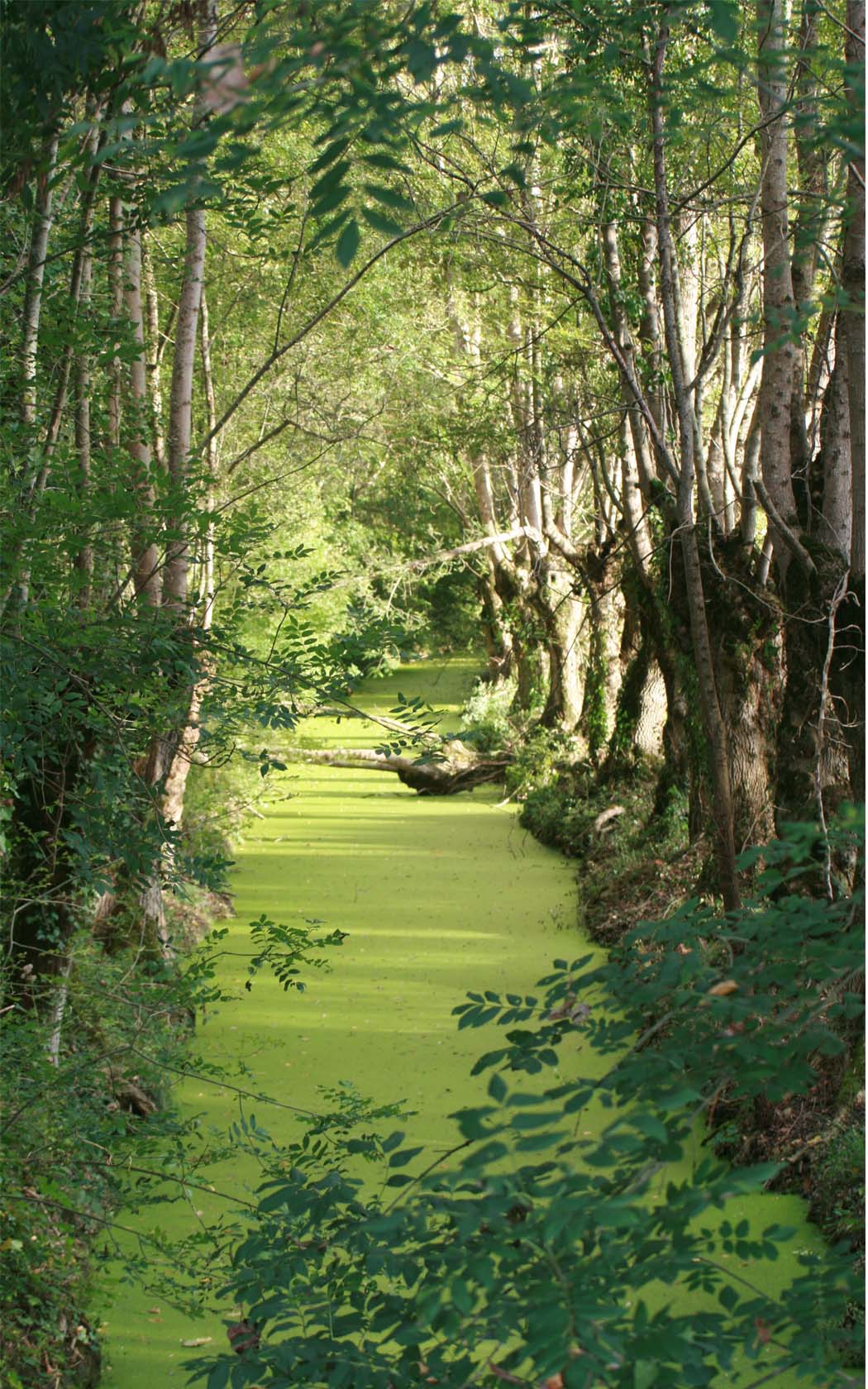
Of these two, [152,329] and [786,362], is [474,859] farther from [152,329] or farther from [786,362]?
[786,362]

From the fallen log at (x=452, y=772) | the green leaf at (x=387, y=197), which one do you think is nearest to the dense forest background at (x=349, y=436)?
the green leaf at (x=387, y=197)

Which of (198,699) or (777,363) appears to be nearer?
(198,699)

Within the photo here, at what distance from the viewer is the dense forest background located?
59.3 inches

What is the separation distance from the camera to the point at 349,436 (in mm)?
7602

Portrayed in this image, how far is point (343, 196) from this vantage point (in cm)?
126

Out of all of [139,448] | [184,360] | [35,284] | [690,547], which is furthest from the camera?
[139,448]

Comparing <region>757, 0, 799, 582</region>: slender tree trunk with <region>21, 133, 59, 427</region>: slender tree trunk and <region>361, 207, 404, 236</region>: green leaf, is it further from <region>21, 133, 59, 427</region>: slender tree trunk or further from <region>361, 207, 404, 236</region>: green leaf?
<region>361, 207, 404, 236</region>: green leaf

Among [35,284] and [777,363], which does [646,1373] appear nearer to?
[35,284]

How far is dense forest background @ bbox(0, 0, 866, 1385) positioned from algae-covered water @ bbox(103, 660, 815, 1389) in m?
0.34

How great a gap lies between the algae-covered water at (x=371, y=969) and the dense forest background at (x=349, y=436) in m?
0.34

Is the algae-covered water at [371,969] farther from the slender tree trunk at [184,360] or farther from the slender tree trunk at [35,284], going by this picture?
the slender tree trunk at [35,284]

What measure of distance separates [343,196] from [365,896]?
782 cm

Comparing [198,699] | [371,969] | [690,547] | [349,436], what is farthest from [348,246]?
[349,436]

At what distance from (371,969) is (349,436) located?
310 centimetres
